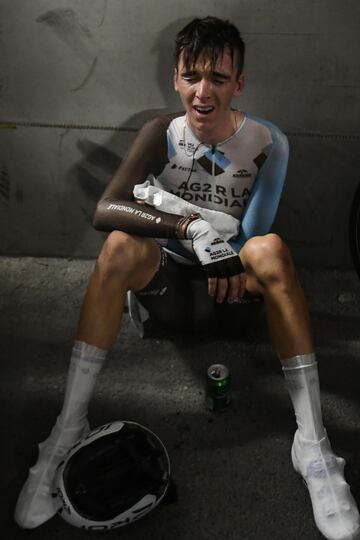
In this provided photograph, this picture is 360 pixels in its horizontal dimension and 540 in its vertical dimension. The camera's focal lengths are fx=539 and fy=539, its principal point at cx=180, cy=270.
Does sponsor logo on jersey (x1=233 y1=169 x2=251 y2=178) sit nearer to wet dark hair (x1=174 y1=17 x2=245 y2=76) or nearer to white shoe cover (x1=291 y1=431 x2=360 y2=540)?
wet dark hair (x1=174 y1=17 x2=245 y2=76)

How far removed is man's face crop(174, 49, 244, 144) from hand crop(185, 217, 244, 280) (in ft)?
1.47

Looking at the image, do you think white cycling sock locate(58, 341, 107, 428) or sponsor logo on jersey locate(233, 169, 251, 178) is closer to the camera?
white cycling sock locate(58, 341, 107, 428)

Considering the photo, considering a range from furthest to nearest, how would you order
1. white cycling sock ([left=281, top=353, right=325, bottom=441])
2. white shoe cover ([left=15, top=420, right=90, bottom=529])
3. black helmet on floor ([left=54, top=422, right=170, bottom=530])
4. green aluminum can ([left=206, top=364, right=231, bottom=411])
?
1. green aluminum can ([left=206, top=364, right=231, bottom=411])
2. white cycling sock ([left=281, top=353, right=325, bottom=441])
3. white shoe cover ([left=15, top=420, right=90, bottom=529])
4. black helmet on floor ([left=54, top=422, right=170, bottom=530])

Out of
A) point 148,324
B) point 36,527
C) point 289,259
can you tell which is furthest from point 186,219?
point 36,527

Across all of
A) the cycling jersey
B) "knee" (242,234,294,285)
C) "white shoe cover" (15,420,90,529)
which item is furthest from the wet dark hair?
"white shoe cover" (15,420,90,529)

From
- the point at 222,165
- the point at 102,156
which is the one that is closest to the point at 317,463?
the point at 222,165

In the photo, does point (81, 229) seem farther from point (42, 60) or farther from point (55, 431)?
point (55, 431)

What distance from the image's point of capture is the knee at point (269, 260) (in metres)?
1.94

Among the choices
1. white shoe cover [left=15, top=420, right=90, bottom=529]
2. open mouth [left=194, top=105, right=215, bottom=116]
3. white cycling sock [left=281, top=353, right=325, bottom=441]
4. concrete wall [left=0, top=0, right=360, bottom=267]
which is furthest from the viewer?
concrete wall [left=0, top=0, right=360, bottom=267]

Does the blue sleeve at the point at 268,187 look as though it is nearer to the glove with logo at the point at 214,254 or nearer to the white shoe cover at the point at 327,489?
the glove with logo at the point at 214,254

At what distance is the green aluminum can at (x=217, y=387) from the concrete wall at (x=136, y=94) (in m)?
1.06

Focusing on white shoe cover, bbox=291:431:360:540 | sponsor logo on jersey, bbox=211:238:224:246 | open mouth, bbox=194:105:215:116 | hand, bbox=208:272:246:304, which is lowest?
white shoe cover, bbox=291:431:360:540

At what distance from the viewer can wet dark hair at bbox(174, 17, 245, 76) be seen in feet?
6.41

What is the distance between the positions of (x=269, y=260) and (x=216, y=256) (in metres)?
0.19
